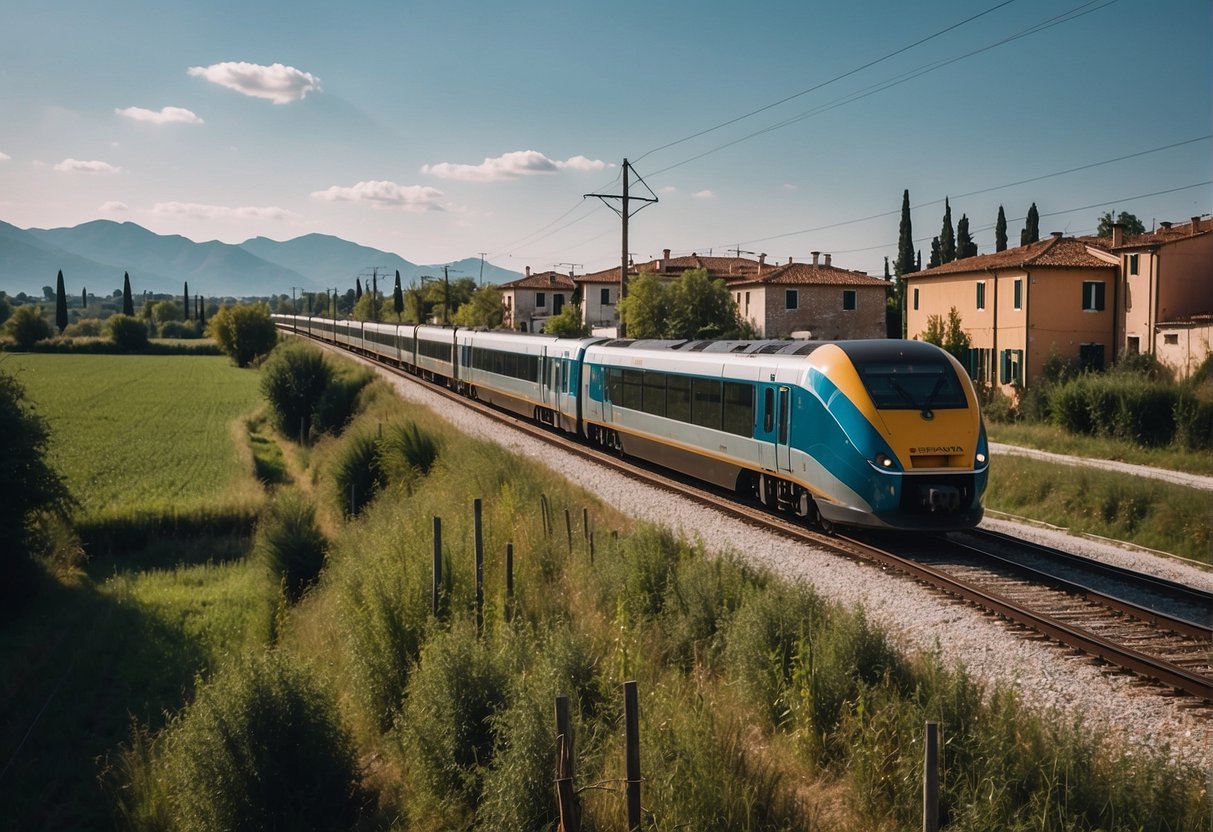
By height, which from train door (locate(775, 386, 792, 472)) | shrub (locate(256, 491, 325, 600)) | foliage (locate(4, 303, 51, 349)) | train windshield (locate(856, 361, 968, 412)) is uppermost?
foliage (locate(4, 303, 51, 349))

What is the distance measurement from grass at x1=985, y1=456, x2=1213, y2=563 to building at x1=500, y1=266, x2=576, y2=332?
65.9 m

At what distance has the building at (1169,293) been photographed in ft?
112

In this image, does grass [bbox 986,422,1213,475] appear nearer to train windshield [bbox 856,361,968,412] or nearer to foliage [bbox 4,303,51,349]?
train windshield [bbox 856,361,968,412]

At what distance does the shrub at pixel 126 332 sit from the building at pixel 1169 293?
311ft

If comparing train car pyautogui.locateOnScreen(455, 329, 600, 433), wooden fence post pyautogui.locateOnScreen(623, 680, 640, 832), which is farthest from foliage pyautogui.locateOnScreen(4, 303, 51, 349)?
wooden fence post pyautogui.locateOnScreen(623, 680, 640, 832)

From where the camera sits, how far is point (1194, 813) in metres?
5.37

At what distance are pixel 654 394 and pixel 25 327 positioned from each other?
9464cm

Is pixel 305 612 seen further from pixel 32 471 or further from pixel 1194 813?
pixel 1194 813

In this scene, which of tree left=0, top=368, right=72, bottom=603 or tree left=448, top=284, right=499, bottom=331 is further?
tree left=448, top=284, right=499, bottom=331

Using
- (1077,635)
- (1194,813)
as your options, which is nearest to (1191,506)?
(1077,635)

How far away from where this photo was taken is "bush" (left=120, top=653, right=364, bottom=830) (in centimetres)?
848

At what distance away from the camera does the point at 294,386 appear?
40.5 meters

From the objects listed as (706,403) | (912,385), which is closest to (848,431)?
(912,385)

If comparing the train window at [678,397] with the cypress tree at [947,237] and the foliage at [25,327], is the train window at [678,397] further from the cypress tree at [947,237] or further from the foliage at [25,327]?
the foliage at [25,327]
